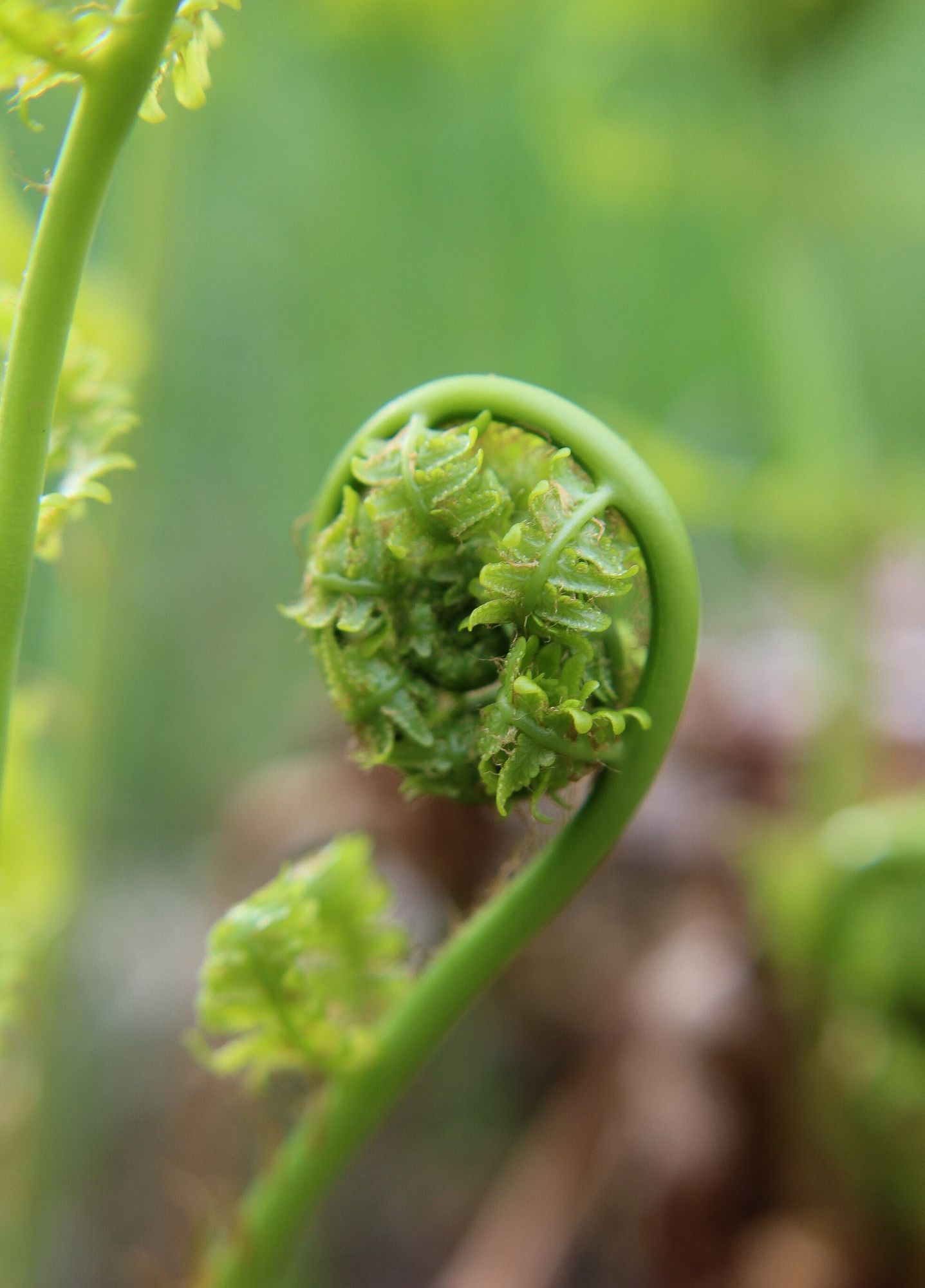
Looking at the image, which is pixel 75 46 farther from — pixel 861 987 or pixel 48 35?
pixel 861 987

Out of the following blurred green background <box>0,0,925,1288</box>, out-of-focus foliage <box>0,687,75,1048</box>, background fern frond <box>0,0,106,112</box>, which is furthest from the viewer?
blurred green background <box>0,0,925,1288</box>

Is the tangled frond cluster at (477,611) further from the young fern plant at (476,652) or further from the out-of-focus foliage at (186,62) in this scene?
the out-of-focus foliage at (186,62)

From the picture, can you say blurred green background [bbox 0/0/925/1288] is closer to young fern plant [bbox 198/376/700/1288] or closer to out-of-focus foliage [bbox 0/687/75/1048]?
out-of-focus foliage [bbox 0/687/75/1048]

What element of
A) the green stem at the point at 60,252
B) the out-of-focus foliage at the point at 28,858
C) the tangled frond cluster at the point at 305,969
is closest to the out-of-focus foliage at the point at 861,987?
the tangled frond cluster at the point at 305,969

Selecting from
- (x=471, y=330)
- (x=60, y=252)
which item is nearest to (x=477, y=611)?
(x=60, y=252)

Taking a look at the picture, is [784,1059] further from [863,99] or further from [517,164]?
[863,99]

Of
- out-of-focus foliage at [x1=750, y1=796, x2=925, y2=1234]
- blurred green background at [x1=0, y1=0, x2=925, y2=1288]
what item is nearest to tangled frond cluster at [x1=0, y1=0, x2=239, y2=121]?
blurred green background at [x1=0, y1=0, x2=925, y2=1288]

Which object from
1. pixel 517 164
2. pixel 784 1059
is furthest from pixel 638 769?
pixel 517 164
